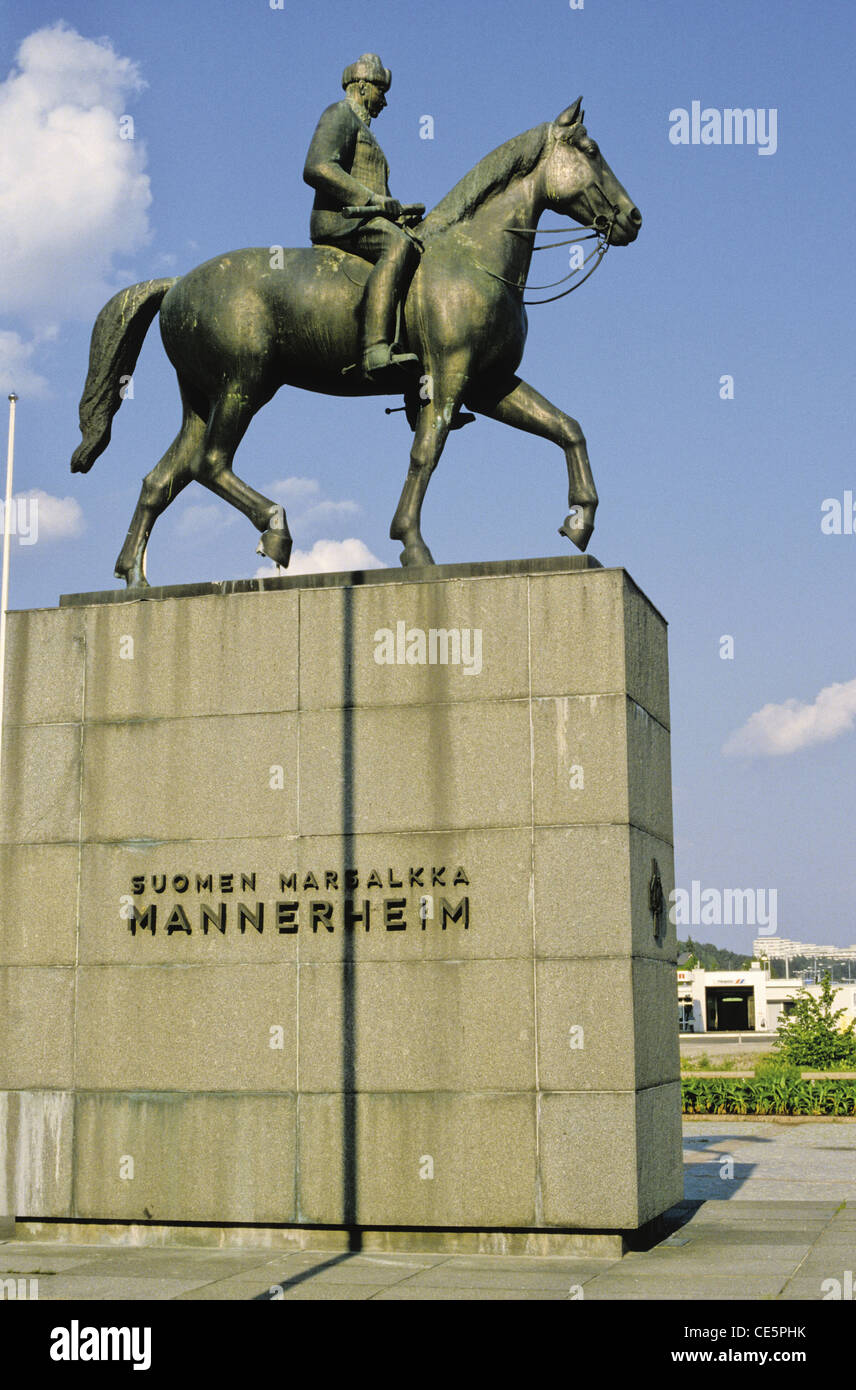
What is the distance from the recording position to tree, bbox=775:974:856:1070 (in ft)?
104

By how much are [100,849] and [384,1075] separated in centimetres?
297

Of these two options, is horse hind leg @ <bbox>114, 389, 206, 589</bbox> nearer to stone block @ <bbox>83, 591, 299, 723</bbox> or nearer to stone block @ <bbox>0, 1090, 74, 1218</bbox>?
stone block @ <bbox>83, 591, 299, 723</bbox>

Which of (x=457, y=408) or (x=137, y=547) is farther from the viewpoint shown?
(x=137, y=547)

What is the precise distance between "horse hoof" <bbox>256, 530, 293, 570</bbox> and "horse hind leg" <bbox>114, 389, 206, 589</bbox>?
3.76ft

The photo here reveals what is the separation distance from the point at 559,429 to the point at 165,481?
3578mm

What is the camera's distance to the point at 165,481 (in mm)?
13523

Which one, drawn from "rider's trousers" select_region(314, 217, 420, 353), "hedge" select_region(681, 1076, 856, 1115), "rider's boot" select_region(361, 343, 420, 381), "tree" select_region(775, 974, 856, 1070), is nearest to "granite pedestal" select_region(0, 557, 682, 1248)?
"rider's boot" select_region(361, 343, 420, 381)

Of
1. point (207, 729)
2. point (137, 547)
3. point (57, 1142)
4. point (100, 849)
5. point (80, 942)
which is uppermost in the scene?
point (137, 547)

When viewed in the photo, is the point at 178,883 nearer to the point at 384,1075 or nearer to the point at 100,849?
the point at 100,849

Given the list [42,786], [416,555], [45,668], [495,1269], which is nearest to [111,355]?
[45,668]

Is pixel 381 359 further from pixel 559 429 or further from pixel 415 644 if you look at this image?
pixel 415 644
